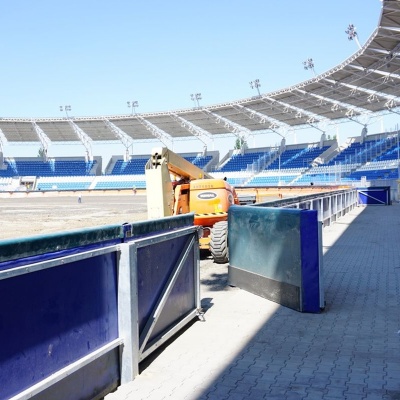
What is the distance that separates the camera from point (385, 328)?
616 centimetres

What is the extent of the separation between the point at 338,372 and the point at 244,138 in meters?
64.9

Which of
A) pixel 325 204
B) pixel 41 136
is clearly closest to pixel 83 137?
pixel 41 136

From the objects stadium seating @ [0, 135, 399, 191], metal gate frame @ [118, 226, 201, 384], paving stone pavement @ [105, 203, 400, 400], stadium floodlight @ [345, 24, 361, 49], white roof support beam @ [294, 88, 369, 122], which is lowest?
paving stone pavement @ [105, 203, 400, 400]

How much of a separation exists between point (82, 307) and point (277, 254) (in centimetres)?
406

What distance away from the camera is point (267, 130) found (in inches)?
2594

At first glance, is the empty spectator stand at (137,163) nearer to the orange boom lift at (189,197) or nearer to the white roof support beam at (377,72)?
the white roof support beam at (377,72)

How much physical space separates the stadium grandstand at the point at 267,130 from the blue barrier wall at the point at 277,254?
2603cm

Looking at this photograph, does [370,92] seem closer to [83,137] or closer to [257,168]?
[257,168]

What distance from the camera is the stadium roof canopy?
38.2 meters

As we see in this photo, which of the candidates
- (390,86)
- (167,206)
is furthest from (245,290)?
(390,86)

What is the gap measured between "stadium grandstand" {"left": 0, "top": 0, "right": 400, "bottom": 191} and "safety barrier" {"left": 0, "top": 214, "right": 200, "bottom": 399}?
29.2 m

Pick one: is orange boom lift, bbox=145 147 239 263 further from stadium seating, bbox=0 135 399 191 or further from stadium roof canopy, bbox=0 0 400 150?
stadium seating, bbox=0 135 399 191

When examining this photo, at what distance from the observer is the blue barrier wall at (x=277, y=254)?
22.5ft

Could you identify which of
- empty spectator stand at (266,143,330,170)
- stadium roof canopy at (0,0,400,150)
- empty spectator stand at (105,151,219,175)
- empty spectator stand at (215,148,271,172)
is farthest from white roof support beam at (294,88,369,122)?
empty spectator stand at (105,151,219,175)
